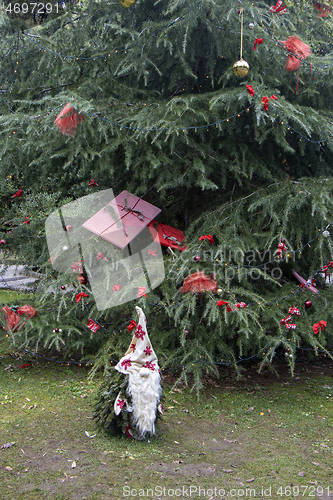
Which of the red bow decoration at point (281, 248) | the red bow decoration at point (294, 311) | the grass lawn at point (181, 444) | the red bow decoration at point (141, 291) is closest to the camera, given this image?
the grass lawn at point (181, 444)

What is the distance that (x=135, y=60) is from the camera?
5.20 meters

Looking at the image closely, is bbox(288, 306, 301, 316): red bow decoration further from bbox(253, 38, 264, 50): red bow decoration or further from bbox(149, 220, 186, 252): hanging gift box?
bbox(253, 38, 264, 50): red bow decoration

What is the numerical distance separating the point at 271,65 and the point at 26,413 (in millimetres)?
5009

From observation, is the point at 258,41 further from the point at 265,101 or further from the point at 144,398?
the point at 144,398

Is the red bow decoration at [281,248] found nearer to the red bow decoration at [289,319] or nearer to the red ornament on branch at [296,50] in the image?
the red bow decoration at [289,319]

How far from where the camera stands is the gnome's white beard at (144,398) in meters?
3.52

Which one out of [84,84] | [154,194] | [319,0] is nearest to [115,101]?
[84,84]

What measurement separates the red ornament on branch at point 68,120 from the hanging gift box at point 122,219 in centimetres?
102

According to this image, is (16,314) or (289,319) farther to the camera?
(16,314)

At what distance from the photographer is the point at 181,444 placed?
12.1 ft

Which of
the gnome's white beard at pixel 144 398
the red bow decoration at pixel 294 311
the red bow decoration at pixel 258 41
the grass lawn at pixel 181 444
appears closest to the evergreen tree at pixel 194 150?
the red bow decoration at pixel 258 41

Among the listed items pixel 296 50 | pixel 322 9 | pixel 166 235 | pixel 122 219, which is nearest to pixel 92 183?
pixel 122 219

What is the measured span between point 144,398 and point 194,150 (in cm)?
305

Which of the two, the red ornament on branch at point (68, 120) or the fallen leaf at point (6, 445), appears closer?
the fallen leaf at point (6, 445)
